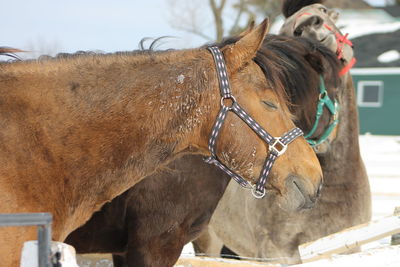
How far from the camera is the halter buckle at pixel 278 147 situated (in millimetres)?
2822

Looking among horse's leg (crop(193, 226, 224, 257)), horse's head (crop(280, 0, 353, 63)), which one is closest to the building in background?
horse's head (crop(280, 0, 353, 63))

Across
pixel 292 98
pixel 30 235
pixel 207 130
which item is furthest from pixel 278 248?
pixel 30 235

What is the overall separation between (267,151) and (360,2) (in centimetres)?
3080

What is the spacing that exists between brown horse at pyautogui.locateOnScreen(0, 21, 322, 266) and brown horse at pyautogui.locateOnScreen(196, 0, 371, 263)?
6.00ft

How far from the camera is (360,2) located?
3188 centimetres

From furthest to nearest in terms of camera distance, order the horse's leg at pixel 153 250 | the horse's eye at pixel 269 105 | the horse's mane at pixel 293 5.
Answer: the horse's mane at pixel 293 5 < the horse's leg at pixel 153 250 < the horse's eye at pixel 269 105

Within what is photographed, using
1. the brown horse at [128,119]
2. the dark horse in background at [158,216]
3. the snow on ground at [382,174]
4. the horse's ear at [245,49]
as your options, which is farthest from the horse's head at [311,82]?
the snow on ground at [382,174]

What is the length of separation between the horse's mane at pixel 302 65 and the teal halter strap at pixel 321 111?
0.29 feet

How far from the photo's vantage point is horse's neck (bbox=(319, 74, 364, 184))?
4.93 metres

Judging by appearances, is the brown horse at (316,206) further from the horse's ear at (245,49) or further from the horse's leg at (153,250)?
the horse's ear at (245,49)

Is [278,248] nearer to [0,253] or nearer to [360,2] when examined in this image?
[0,253]

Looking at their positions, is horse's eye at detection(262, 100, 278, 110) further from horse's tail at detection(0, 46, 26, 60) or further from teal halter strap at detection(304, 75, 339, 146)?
teal halter strap at detection(304, 75, 339, 146)

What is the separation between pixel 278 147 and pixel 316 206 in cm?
207

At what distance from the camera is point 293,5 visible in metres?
5.65
